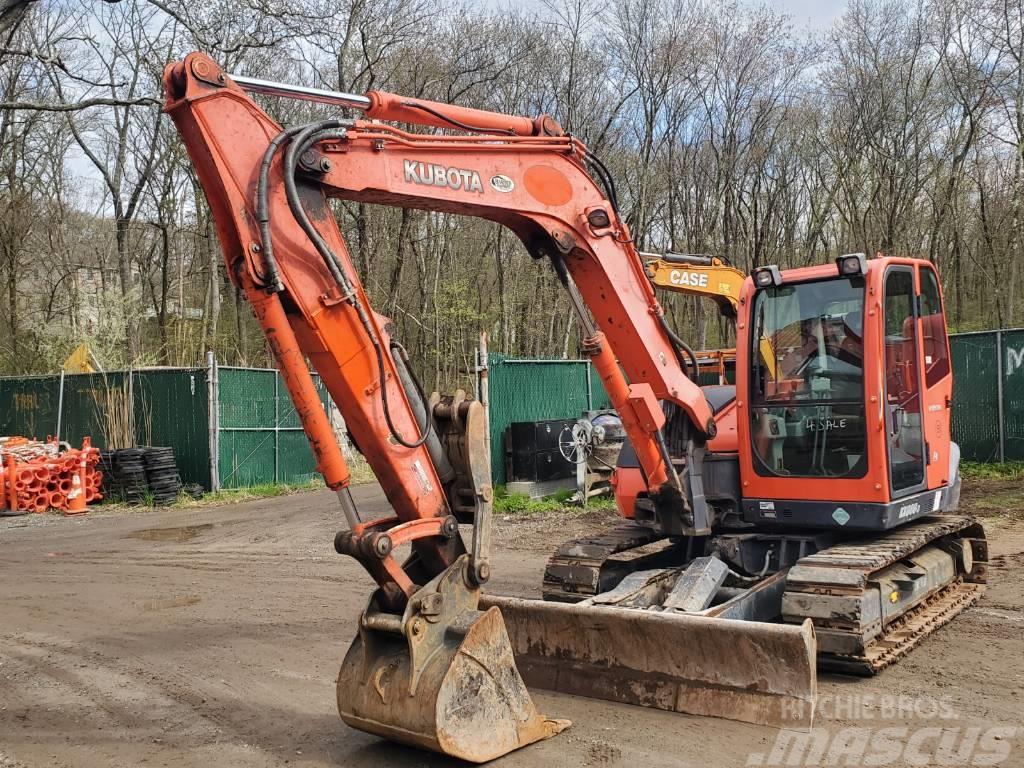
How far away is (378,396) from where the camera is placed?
14.9ft

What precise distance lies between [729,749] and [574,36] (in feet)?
87.0

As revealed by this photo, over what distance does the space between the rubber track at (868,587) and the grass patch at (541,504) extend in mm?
6768

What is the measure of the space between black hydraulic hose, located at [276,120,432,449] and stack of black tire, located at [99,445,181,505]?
12557mm

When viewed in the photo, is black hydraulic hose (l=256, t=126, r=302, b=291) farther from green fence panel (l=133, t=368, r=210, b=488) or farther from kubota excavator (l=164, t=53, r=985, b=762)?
green fence panel (l=133, t=368, r=210, b=488)

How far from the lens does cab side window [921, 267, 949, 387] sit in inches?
276

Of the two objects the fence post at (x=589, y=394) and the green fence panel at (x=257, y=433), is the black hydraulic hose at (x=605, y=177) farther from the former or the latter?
the green fence panel at (x=257, y=433)

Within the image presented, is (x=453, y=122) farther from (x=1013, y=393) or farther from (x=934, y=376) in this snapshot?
(x=1013, y=393)

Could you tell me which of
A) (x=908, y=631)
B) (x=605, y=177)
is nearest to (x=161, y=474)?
(x=605, y=177)

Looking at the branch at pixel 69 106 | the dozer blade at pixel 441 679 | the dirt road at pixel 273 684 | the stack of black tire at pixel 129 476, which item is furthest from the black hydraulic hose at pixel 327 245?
the stack of black tire at pixel 129 476

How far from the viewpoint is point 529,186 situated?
5598 mm

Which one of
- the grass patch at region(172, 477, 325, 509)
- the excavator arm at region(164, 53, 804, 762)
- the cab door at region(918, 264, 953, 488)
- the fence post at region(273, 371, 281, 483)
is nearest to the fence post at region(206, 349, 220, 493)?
the grass patch at region(172, 477, 325, 509)

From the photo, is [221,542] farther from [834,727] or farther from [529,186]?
[834,727]

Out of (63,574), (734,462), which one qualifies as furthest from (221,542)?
(734,462)

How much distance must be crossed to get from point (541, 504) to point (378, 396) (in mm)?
9565
